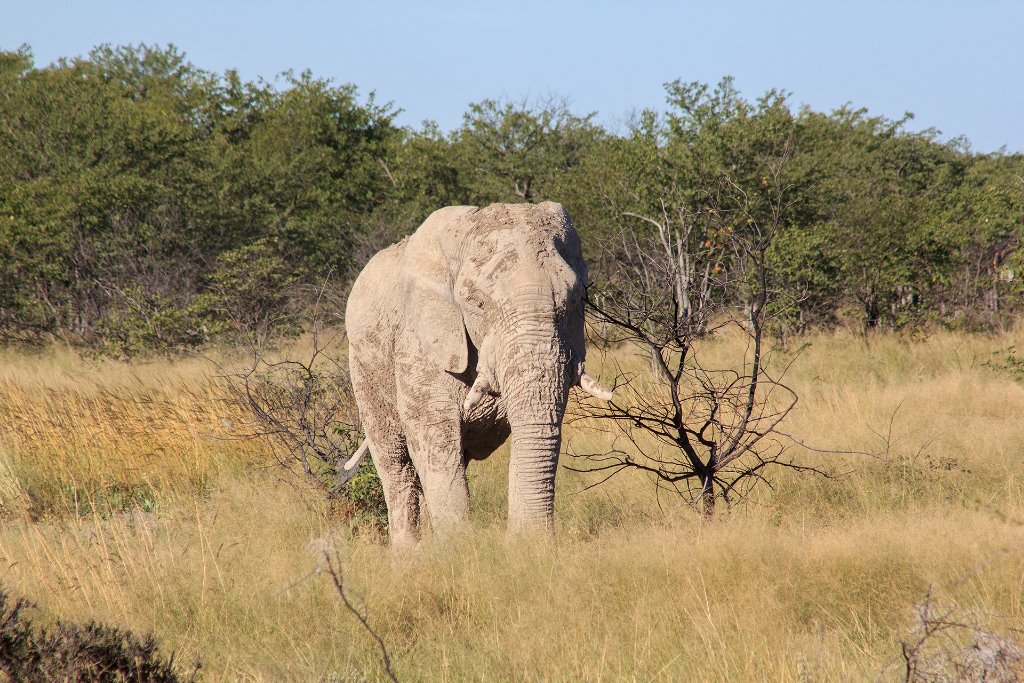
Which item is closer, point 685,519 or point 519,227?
point 519,227

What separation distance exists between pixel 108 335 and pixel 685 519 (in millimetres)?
14017

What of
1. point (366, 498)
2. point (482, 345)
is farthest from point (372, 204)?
point (482, 345)

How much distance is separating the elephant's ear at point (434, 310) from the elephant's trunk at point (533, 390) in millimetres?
481

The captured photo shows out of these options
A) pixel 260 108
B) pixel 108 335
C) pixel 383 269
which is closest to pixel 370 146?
pixel 260 108

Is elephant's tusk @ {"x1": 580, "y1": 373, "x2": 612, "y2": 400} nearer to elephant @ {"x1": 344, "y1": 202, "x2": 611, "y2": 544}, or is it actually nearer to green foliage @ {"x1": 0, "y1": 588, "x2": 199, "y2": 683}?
elephant @ {"x1": 344, "y1": 202, "x2": 611, "y2": 544}

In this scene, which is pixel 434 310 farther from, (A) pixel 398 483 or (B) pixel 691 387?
(B) pixel 691 387

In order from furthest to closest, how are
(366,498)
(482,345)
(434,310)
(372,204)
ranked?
(372,204) < (366,498) < (434,310) < (482,345)

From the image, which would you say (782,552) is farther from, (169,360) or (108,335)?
(108,335)

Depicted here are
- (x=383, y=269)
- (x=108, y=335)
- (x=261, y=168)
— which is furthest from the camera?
A: (x=261, y=168)

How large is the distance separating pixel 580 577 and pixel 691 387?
601 cm

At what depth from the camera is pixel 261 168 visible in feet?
87.9

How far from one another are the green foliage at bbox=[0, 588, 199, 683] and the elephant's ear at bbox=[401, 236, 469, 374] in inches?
87.9

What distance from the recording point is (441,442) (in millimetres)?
5949

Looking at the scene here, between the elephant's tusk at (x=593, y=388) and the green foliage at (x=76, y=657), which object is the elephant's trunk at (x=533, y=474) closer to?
the elephant's tusk at (x=593, y=388)
